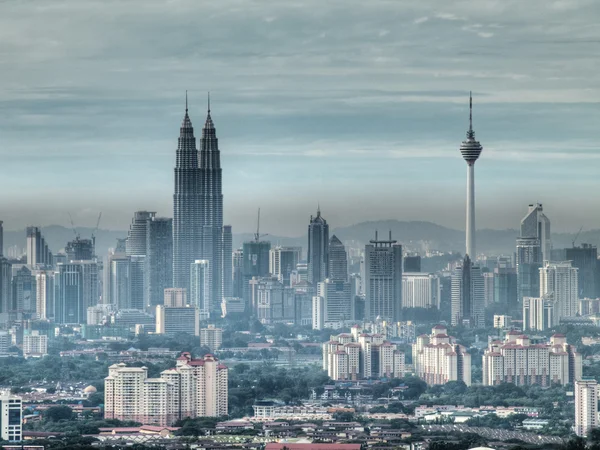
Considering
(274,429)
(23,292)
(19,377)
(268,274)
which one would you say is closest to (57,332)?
(23,292)

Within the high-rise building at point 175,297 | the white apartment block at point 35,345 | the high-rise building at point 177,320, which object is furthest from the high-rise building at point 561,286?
the white apartment block at point 35,345

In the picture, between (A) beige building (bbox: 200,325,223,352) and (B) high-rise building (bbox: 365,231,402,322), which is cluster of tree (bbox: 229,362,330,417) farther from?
(B) high-rise building (bbox: 365,231,402,322)

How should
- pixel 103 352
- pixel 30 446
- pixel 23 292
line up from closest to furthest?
pixel 30 446
pixel 103 352
pixel 23 292

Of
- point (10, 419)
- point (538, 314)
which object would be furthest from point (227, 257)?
point (10, 419)

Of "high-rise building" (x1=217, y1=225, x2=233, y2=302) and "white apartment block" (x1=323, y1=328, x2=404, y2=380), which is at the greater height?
"high-rise building" (x1=217, y1=225, x2=233, y2=302)

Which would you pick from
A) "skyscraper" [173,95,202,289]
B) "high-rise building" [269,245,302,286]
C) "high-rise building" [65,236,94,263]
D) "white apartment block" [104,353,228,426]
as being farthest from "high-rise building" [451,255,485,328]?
"white apartment block" [104,353,228,426]

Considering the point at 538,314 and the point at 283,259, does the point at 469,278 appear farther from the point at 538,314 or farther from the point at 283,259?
the point at 283,259

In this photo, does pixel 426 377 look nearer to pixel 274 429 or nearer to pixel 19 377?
pixel 19 377
